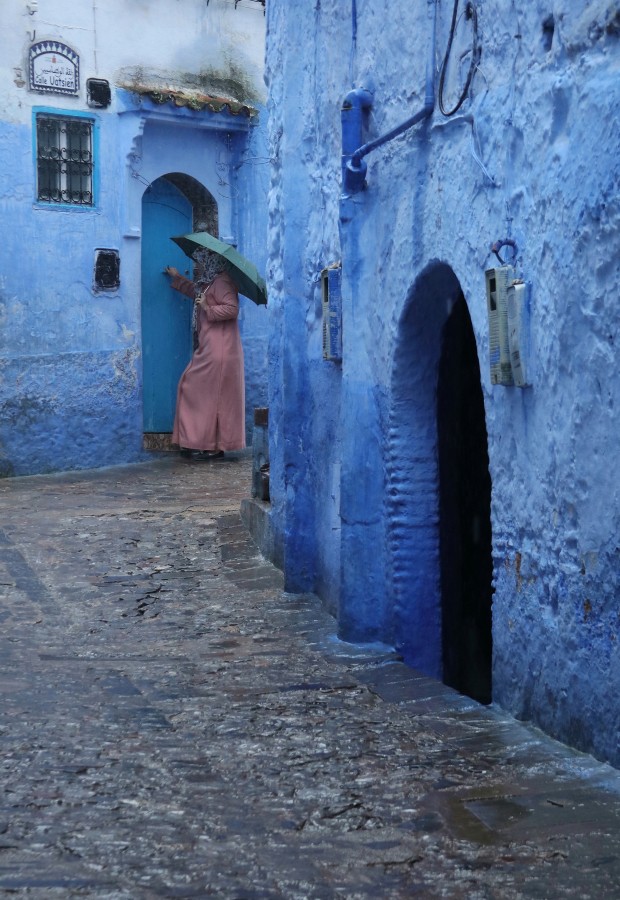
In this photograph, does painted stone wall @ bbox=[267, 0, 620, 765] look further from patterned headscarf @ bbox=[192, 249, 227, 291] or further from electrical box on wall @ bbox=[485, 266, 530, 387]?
patterned headscarf @ bbox=[192, 249, 227, 291]

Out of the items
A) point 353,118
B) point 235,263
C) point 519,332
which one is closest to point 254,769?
point 519,332

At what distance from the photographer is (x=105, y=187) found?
12398 mm

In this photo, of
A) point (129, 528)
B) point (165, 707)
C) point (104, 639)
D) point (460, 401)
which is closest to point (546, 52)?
point (460, 401)

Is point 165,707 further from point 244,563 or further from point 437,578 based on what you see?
point 244,563

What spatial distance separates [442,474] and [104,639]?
176 cm

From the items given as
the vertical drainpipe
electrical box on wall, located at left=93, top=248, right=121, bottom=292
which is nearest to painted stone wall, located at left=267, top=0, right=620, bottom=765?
the vertical drainpipe

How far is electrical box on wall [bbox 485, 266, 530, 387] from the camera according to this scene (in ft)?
14.3

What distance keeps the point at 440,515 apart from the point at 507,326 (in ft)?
5.15

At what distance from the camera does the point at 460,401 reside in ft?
19.1

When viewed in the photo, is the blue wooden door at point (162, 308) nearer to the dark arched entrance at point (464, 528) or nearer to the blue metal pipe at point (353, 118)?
the blue metal pipe at point (353, 118)

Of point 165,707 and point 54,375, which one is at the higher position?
point 54,375

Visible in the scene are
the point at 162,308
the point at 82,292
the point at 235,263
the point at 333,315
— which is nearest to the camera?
the point at 333,315

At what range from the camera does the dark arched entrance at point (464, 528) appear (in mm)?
5824

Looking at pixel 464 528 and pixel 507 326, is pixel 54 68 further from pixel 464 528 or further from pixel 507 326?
pixel 507 326
